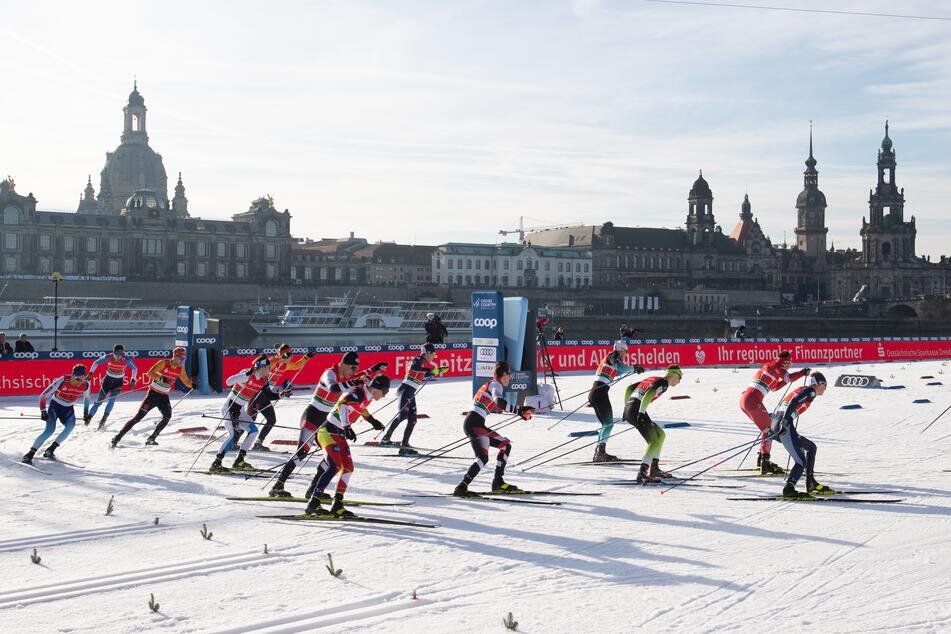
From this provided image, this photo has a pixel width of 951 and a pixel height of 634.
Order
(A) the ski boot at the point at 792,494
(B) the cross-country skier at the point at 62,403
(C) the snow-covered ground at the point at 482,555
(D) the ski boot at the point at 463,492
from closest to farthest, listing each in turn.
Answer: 1. (C) the snow-covered ground at the point at 482,555
2. (A) the ski boot at the point at 792,494
3. (D) the ski boot at the point at 463,492
4. (B) the cross-country skier at the point at 62,403

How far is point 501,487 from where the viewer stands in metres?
12.3

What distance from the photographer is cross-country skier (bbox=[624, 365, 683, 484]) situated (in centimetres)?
1285

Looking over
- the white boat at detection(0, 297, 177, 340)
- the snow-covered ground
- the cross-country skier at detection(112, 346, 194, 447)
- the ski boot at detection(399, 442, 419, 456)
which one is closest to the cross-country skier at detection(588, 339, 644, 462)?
the snow-covered ground

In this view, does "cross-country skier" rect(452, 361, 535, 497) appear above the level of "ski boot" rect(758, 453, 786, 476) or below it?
above

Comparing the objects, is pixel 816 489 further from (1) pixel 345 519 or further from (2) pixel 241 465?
(2) pixel 241 465

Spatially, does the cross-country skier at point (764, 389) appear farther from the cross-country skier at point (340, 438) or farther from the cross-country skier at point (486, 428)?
the cross-country skier at point (340, 438)

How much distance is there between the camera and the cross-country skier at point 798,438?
11664 mm

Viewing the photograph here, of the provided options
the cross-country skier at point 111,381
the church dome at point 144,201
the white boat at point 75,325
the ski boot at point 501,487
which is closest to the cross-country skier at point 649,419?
the ski boot at point 501,487

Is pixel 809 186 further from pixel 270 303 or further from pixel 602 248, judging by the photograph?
pixel 270 303

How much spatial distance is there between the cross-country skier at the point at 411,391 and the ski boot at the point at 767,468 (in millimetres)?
5273

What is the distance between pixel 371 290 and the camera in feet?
334

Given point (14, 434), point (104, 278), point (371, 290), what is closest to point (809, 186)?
point (371, 290)

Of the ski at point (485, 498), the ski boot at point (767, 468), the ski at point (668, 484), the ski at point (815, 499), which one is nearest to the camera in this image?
the ski at point (815, 499)

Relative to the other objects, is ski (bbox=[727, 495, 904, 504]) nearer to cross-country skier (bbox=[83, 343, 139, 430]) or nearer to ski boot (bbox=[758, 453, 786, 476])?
ski boot (bbox=[758, 453, 786, 476])
